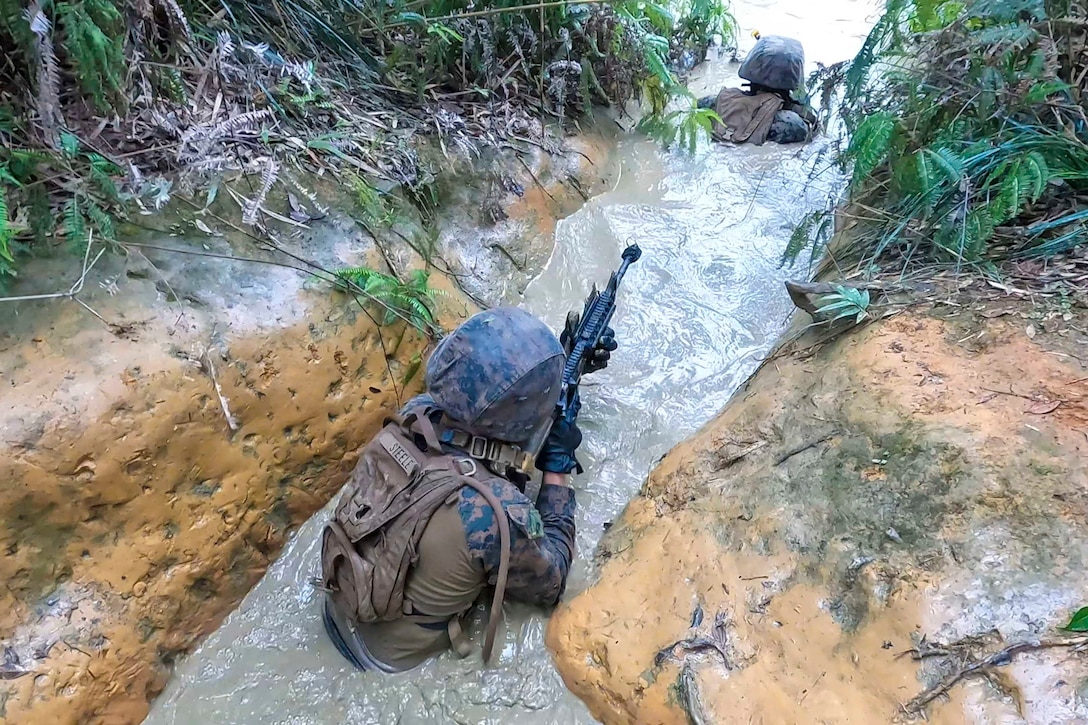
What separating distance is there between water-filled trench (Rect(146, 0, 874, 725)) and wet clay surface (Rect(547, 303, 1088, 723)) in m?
0.27


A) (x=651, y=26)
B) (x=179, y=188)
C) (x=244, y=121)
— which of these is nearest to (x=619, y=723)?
(x=179, y=188)

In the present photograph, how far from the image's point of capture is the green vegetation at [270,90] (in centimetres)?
250

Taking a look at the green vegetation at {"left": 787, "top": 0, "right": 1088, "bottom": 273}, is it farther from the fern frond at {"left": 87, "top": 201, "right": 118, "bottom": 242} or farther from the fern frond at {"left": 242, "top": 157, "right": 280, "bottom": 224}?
the fern frond at {"left": 87, "top": 201, "right": 118, "bottom": 242}

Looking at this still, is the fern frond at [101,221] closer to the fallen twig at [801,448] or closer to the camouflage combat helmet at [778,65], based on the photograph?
the fallen twig at [801,448]

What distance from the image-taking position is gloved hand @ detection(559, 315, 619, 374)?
3262mm

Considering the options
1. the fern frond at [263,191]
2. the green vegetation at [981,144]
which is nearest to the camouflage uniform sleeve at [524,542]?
the fern frond at [263,191]

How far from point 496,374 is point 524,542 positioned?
0.58 m

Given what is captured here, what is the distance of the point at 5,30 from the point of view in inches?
97.8

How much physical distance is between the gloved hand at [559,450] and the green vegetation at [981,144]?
1.56 metres

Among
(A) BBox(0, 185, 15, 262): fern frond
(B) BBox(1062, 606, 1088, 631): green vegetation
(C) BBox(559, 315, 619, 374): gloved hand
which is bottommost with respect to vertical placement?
(C) BBox(559, 315, 619, 374): gloved hand

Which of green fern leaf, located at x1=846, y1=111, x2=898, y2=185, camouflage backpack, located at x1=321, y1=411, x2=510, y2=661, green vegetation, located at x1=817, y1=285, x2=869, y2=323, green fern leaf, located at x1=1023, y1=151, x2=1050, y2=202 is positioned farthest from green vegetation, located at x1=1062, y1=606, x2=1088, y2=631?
green fern leaf, located at x1=846, y1=111, x2=898, y2=185

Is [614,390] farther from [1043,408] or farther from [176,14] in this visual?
[176,14]

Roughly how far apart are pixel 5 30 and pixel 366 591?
234 cm

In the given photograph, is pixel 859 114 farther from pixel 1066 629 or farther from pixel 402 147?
pixel 1066 629
